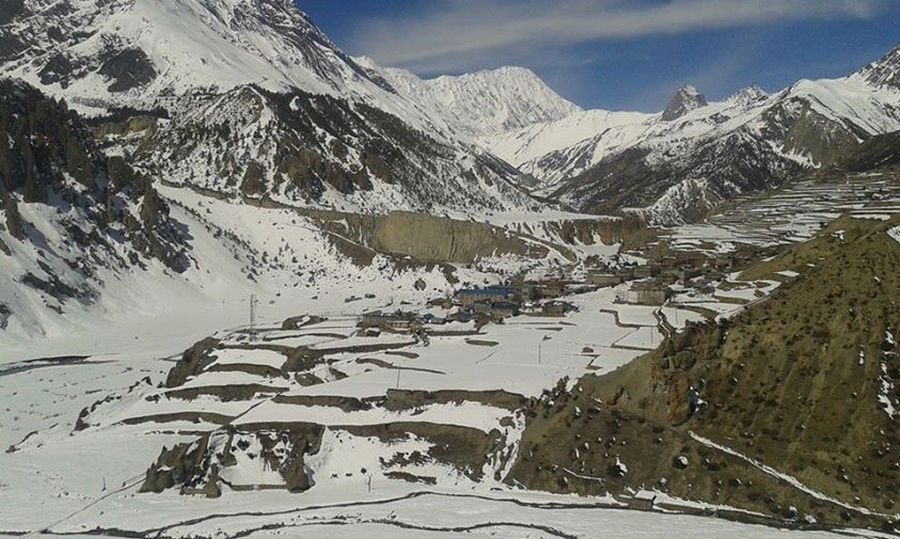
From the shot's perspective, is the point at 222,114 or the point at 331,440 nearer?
the point at 331,440

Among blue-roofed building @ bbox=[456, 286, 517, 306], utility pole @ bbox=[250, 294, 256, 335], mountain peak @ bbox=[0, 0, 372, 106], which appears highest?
mountain peak @ bbox=[0, 0, 372, 106]

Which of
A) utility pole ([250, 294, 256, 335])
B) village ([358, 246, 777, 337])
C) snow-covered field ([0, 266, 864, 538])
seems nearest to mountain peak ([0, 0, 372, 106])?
utility pole ([250, 294, 256, 335])

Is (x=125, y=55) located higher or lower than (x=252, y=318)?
higher

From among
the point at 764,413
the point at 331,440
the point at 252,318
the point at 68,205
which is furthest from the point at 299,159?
the point at 764,413

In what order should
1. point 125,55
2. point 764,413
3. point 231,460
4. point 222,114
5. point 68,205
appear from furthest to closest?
1. point 125,55
2. point 222,114
3. point 68,205
4. point 231,460
5. point 764,413

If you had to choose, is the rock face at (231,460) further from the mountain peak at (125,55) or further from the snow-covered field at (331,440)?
the mountain peak at (125,55)

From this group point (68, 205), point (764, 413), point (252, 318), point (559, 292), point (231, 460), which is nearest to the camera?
point (764, 413)

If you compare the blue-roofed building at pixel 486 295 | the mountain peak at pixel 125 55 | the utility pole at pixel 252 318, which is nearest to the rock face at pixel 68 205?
the utility pole at pixel 252 318

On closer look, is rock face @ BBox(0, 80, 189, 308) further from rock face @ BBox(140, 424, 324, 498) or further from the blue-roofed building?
rock face @ BBox(140, 424, 324, 498)

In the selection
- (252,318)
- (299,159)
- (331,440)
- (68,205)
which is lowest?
(331,440)

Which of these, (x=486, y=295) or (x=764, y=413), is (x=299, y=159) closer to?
(x=486, y=295)
